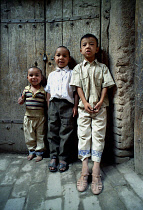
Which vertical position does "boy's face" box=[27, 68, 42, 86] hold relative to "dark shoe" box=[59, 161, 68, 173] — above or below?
above

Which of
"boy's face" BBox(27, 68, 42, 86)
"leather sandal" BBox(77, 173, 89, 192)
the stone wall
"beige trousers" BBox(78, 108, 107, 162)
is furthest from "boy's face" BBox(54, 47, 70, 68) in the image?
"leather sandal" BBox(77, 173, 89, 192)

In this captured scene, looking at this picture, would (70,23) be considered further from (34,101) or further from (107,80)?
(34,101)

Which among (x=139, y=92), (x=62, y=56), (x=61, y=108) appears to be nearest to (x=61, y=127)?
(x=61, y=108)

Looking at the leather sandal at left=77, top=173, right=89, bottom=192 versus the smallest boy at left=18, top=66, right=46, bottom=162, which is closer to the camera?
the leather sandal at left=77, top=173, right=89, bottom=192

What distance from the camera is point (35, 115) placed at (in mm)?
1990

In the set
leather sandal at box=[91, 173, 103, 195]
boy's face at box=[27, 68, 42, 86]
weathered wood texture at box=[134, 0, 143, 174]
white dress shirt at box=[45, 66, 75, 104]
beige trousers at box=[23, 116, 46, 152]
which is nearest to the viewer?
leather sandal at box=[91, 173, 103, 195]

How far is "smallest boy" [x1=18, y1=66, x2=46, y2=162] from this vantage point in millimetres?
1949

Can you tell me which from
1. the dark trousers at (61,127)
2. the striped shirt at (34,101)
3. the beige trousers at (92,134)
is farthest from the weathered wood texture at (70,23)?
the beige trousers at (92,134)

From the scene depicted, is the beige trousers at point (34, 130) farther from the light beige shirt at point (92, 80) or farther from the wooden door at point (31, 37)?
the light beige shirt at point (92, 80)

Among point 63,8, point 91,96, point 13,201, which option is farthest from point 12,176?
point 63,8

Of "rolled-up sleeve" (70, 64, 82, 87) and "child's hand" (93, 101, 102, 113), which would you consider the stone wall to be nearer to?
"child's hand" (93, 101, 102, 113)

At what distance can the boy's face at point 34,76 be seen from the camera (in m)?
1.89

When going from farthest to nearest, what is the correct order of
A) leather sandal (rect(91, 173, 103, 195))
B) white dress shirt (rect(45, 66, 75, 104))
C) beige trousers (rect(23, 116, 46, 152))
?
beige trousers (rect(23, 116, 46, 152))
white dress shirt (rect(45, 66, 75, 104))
leather sandal (rect(91, 173, 103, 195))

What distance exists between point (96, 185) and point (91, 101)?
897 mm
